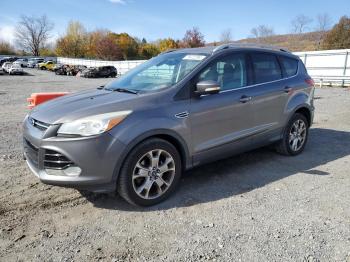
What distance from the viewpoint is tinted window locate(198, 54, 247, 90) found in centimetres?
427

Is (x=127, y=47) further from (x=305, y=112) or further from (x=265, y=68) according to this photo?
(x=265, y=68)

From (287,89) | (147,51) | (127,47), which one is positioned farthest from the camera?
(127,47)

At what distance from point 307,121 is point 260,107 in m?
1.51

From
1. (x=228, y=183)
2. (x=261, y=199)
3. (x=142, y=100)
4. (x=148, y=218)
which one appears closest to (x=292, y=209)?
(x=261, y=199)

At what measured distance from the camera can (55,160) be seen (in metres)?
3.38

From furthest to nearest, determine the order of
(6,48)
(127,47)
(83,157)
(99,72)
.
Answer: (6,48) < (127,47) < (99,72) < (83,157)

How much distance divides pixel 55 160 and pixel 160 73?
1.84 m

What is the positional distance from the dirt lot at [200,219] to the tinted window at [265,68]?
1.37 m

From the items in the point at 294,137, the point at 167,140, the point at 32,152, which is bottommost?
the point at 294,137

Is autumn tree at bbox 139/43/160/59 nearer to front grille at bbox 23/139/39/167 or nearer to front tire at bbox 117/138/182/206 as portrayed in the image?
front grille at bbox 23/139/39/167

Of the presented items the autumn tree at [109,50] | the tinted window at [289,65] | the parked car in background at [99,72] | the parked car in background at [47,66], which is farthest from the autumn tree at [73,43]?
the tinted window at [289,65]

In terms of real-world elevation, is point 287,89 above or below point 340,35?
below

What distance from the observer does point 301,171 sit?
16.0 feet

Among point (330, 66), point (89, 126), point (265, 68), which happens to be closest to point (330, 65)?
point (330, 66)
